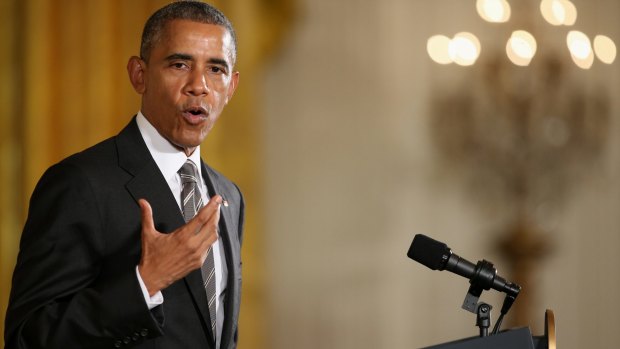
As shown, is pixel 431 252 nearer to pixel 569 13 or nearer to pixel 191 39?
pixel 191 39

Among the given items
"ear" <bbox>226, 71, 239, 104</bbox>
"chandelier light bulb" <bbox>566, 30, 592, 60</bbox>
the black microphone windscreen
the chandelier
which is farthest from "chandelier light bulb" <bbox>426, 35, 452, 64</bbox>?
the black microphone windscreen

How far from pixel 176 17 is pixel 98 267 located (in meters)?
0.57

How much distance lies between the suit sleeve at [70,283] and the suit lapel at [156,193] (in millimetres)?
110

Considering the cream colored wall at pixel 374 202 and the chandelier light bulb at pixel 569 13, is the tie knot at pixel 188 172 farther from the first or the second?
the chandelier light bulb at pixel 569 13

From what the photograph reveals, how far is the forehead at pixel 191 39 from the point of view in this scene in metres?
1.79

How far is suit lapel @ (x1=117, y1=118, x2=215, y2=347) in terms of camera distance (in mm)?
1720

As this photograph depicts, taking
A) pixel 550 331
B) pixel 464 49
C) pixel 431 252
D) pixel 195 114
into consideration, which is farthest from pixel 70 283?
pixel 464 49

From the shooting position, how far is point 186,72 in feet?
5.86

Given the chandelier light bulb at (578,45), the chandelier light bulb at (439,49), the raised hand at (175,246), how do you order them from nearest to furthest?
the raised hand at (175,246), the chandelier light bulb at (578,45), the chandelier light bulb at (439,49)

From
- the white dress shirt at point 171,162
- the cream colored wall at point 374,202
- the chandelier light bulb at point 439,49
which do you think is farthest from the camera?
the cream colored wall at point 374,202

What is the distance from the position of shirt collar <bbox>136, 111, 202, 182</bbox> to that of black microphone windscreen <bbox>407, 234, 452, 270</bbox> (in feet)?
1.80

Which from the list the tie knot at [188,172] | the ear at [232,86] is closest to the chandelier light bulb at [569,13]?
the ear at [232,86]

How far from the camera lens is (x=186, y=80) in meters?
1.78

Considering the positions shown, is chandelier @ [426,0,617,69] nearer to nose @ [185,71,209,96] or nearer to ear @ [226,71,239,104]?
ear @ [226,71,239,104]
